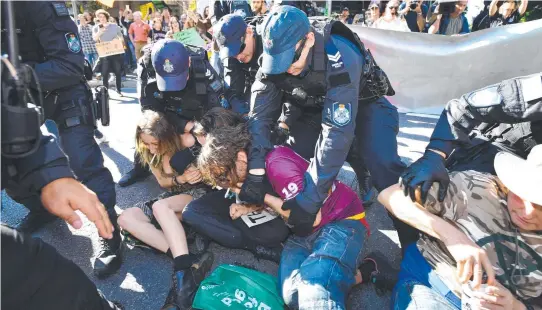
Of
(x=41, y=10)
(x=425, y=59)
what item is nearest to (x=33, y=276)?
(x=41, y=10)

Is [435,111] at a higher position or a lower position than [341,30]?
lower

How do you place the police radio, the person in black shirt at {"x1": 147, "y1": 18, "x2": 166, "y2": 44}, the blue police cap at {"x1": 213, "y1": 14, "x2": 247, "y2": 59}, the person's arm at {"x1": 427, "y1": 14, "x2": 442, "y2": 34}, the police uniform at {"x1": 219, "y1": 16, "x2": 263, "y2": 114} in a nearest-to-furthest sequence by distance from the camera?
the police radio, the blue police cap at {"x1": 213, "y1": 14, "x2": 247, "y2": 59}, the police uniform at {"x1": 219, "y1": 16, "x2": 263, "y2": 114}, the person's arm at {"x1": 427, "y1": 14, "x2": 442, "y2": 34}, the person in black shirt at {"x1": 147, "y1": 18, "x2": 166, "y2": 44}

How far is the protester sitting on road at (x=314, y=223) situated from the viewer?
1.52 meters

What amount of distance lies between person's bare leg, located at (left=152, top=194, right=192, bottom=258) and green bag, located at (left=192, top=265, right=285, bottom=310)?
0.85ft

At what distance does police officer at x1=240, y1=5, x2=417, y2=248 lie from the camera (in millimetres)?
1646

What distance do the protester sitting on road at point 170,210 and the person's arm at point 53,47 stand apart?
1.53 feet

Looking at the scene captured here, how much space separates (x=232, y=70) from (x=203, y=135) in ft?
3.27

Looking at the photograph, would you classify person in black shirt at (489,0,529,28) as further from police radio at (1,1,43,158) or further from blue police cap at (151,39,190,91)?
police radio at (1,1,43,158)

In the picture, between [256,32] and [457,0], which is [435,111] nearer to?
[457,0]

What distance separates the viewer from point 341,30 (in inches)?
75.7

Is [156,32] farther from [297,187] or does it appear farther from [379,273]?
[379,273]

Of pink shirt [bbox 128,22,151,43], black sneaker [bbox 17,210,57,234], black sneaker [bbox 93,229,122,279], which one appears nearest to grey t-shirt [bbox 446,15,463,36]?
black sneaker [bbox 93,229,122,279]

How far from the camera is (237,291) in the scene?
156 centimetres

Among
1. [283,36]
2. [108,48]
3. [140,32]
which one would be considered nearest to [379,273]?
[283,36]
